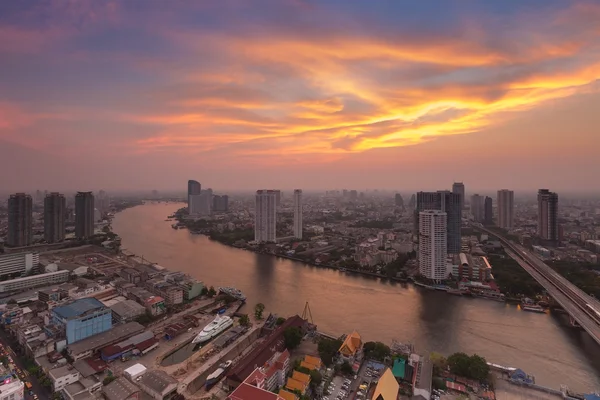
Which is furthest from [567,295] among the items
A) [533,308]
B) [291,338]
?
[291,338]

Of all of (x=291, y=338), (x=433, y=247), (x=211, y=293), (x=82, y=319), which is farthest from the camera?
(x=433, y=247)

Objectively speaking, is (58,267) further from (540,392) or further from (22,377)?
(540,392)

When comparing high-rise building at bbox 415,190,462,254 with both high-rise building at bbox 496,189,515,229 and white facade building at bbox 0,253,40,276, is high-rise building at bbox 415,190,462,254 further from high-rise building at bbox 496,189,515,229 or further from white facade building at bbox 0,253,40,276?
white facade building at bbox 0,253,40,276

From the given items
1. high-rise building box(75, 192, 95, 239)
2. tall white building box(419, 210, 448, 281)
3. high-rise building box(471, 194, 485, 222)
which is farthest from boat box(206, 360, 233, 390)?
high-rise building box(471, 194, 485, 222)

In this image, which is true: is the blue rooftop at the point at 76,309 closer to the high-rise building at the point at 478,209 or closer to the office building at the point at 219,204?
the high-rise building at the point at 478,209

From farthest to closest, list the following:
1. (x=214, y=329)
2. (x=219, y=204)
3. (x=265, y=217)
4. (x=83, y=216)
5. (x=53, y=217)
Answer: (x=219, y=204)
(x=83, y=216)
(x=265, y=217)
(x=53, y=217)
(x=214, y=329)

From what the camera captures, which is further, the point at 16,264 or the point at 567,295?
the point at 16,264

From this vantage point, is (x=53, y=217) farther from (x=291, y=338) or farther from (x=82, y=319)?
(x=291, y=338)

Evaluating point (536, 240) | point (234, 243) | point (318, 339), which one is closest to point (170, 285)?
point (318, 339)
